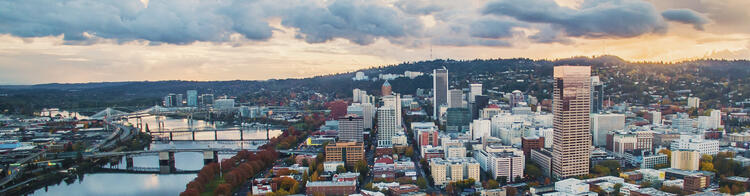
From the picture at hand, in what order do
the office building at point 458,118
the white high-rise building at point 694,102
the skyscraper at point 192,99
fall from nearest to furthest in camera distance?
1. the office building at point 458,118
2. the white high-rise building at point 694,102
3. the skyscraper at point 192,99

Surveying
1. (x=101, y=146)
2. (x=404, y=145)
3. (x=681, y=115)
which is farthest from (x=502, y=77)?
(x=101, y=146)

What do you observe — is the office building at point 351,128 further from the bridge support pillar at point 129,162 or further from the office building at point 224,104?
the office building at point 224,104

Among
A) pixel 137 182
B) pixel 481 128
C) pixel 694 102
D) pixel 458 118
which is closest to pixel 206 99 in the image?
pixel 458 118

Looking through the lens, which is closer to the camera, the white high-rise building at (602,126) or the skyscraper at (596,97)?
the white high-rise building at (602,126)

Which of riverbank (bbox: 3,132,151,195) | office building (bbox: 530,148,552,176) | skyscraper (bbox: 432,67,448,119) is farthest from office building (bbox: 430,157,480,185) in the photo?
skyscraper (bbox: 432,67,448,119)

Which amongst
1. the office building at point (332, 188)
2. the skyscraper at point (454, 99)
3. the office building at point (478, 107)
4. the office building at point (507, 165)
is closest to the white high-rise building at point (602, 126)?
the office building at point (478, 107)

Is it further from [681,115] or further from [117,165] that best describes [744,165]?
[117,165]
